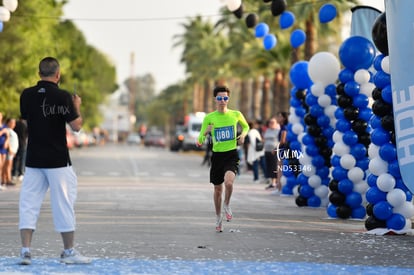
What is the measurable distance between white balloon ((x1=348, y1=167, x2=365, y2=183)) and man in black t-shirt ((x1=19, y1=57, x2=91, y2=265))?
6.76 meters

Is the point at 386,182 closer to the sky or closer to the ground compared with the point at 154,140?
closer to the ground

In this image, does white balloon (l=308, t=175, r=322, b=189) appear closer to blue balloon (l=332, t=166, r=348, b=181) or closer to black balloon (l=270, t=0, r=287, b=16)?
blue balloon (l=332, t=166, r=348, b=181)

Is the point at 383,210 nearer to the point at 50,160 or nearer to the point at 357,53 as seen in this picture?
the point at 357,53

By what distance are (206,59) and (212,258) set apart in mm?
65440

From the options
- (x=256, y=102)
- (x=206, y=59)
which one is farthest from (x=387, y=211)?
(x=206, y=59)

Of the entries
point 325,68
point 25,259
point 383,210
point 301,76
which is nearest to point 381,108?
point 383,210

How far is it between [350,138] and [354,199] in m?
0.96

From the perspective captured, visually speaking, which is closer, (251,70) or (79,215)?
(79,215)

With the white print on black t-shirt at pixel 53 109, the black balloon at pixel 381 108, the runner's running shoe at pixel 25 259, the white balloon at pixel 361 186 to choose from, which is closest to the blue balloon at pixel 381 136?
the black balloon at pixel 381 108

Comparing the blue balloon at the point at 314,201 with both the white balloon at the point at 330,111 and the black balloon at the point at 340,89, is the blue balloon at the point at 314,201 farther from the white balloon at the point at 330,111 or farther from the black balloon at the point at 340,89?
the black balloon at the point at 340,89

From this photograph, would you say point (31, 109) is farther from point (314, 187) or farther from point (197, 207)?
point (314, 187)

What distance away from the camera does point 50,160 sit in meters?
8.66

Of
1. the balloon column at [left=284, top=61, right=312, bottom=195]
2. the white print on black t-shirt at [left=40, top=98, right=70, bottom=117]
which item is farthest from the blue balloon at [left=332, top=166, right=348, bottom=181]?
the white print on black t-shirt at [left=40, top=98, right=70, bottom=117]

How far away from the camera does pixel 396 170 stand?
1223cm
